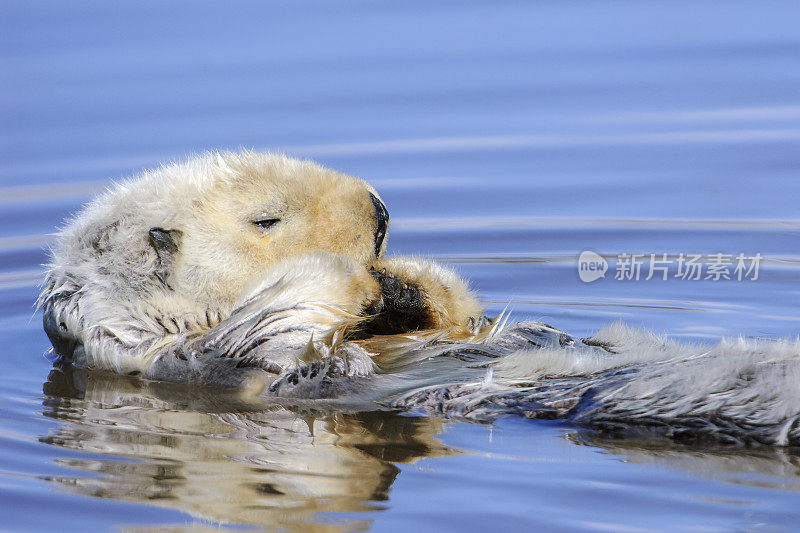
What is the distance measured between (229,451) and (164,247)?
99 cm

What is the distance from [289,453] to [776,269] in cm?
326

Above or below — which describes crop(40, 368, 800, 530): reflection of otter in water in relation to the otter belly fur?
below

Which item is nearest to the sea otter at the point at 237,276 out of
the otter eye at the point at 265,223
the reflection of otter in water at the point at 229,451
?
the otter eye at the point at 265,223

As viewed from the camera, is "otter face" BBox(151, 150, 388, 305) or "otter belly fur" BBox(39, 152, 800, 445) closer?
"otter belly fur" BBox(39, 152, 800, 445)

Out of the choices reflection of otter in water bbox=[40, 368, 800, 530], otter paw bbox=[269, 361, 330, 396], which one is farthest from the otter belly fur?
reflection of otter in water bbox=[40, 368, 800, 530]

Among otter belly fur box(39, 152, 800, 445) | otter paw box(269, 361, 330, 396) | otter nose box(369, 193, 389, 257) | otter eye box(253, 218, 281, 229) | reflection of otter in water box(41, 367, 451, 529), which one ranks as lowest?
reflection of otter in water box(41, 367, 451, 529)

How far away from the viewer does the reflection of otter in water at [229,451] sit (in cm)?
345

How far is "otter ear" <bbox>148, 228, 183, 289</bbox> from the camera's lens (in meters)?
4.45

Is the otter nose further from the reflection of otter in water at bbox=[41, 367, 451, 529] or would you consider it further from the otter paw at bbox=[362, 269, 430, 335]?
the reflection of otter in water at bbox=[41, 367, 451, 529]

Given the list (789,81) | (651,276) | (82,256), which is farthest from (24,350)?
(789,81)

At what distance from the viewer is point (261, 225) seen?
14.6 ft

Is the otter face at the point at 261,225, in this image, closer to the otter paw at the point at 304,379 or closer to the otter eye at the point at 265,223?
the otter eye at the point at 265,223

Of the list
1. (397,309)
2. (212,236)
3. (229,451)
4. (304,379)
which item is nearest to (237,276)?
(212,236)

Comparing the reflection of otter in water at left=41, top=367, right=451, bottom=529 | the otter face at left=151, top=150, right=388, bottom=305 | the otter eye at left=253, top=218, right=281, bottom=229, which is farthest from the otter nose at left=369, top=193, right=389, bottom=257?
the reflection of otter in water at left=41, top=367, right=451, bottom=529
